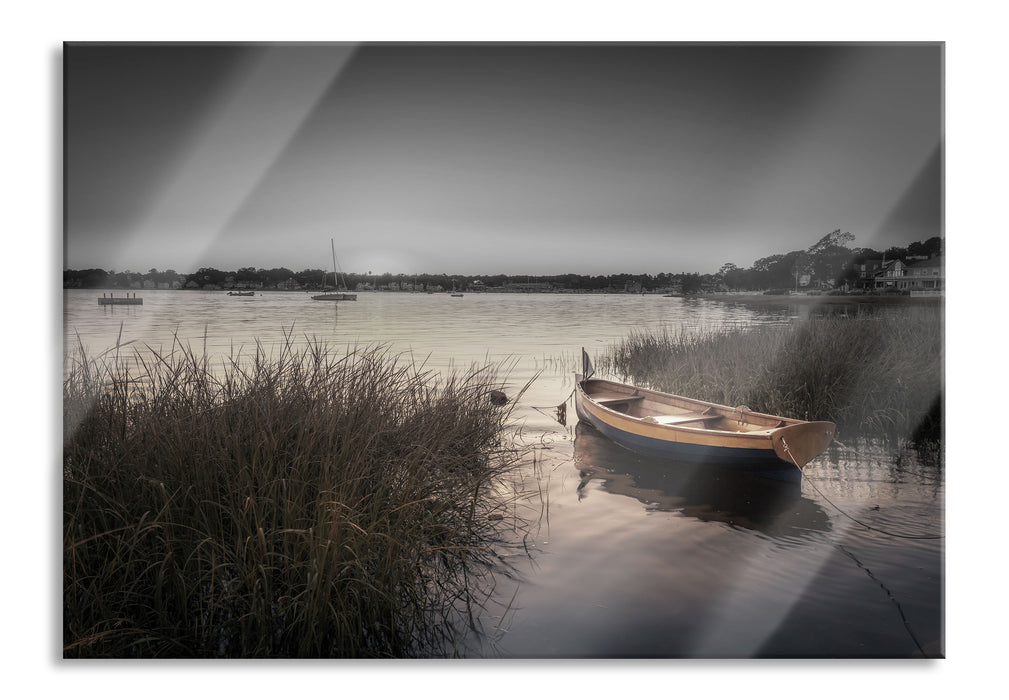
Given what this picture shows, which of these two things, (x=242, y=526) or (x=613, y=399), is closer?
(x=242, y=526)

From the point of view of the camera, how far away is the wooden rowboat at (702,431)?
13.0 feet

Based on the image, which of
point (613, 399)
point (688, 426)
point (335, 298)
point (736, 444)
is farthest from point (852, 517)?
point (335, 298)

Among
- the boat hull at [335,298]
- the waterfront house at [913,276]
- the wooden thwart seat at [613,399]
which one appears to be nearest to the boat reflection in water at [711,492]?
the wooden thwart seat at [613,399]

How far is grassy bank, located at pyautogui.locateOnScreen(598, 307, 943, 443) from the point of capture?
3076mm

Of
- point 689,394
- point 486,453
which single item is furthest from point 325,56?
point 689,394

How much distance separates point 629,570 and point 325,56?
8.83 feet

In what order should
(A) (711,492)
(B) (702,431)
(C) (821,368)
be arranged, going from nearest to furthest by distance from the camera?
(A) (711,492), (B) (702,431), (C) (821,368)

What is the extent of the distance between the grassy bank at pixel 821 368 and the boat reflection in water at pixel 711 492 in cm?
62

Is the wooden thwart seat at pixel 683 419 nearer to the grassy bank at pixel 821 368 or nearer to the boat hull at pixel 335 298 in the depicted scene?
the grassy bank at pixel 821 368

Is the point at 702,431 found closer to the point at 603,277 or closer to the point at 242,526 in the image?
the point at 603,277

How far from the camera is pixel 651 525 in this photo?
3703 millimetres

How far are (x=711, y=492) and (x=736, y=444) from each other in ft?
1.13

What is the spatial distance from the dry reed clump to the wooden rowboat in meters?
2.12
